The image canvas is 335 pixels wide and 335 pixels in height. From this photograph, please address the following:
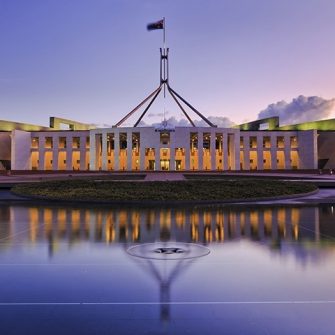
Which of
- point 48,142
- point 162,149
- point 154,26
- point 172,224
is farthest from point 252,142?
point 172,224

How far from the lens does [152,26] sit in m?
55.9

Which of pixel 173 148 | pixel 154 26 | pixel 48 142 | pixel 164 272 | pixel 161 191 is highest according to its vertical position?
pixel 154 26

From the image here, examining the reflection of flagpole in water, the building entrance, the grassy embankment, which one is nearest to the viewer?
the reflection of flagpole in water

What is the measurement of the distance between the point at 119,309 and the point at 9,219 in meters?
8.53

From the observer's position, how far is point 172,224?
10461 mm

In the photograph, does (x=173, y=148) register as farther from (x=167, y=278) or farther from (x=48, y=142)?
(x=167, y=278)

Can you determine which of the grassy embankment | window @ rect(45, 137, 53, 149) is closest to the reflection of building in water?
the grassy embankment

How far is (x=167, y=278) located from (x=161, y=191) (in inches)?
483

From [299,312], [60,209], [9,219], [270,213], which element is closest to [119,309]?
[299,312]

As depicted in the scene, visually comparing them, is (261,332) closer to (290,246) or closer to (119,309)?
(119,309)

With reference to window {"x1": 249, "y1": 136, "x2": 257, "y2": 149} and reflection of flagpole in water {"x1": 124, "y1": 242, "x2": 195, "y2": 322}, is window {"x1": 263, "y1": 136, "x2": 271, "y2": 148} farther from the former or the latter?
reflection of flagpole in water {"x1": 124, "y1": 242, "x2": 195, "y2": 322}

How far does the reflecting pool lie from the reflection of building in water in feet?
0.16

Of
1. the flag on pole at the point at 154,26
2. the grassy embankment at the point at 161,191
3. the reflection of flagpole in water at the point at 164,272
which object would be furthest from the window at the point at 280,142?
the reflection of flagpole in water at the point at 164,272

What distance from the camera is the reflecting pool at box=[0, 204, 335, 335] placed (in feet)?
12.6
